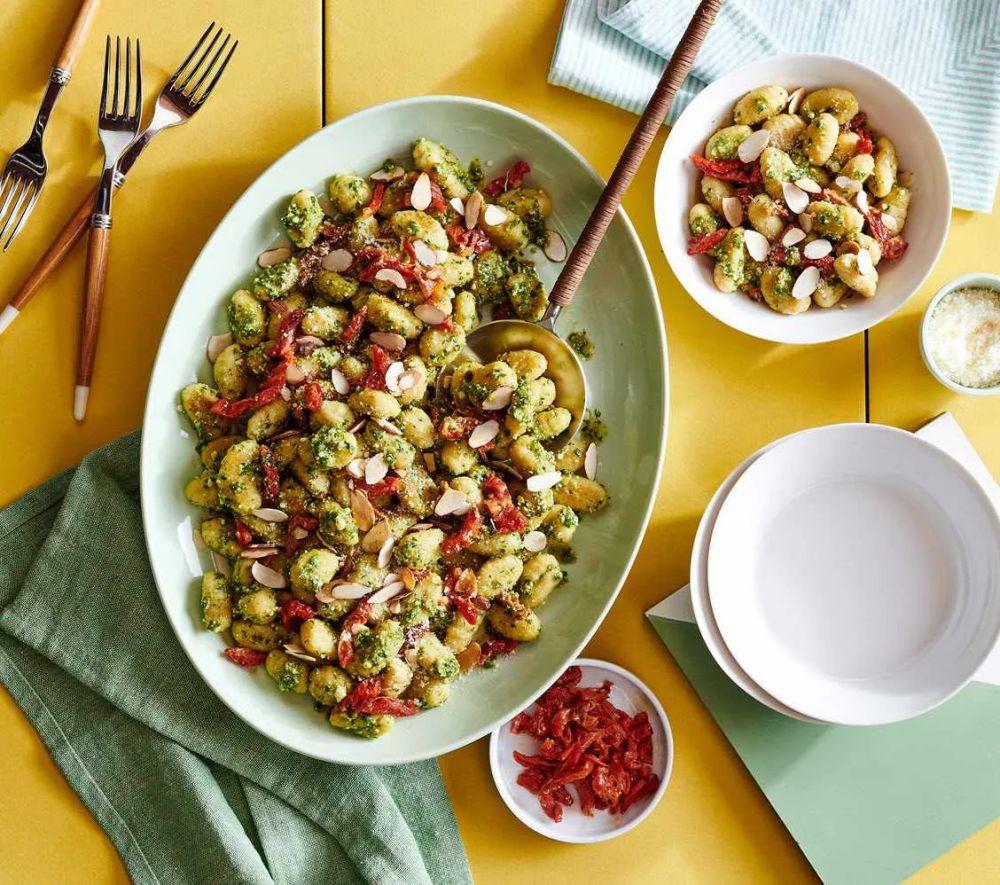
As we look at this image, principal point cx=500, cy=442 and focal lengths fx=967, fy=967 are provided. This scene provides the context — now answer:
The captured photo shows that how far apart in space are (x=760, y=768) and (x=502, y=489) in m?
0.52

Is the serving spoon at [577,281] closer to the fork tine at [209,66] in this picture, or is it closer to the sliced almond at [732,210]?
the sliced almond at [732,210]

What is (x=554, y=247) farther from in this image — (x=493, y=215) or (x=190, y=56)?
(x=190, y=56)

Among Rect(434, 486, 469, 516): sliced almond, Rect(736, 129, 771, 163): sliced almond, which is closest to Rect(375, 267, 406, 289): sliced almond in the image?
Rect(434, 486, 469, 516): sliced almond

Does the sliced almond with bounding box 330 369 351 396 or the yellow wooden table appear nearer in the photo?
the sliced almond with bounding box 330 369 351 396

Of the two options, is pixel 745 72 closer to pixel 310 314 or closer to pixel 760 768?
pixel 310 314

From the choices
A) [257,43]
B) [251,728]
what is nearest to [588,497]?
[251,728]

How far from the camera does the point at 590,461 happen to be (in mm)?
1200

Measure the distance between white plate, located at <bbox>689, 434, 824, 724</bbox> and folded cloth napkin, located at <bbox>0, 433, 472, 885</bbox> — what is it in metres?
0.42

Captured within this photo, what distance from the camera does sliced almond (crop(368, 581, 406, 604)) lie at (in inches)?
42.9

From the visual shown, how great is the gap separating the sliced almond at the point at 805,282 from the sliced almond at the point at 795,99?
201 mm

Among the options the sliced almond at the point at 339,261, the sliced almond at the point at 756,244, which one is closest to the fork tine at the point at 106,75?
the sliced almond at the point at 339,261

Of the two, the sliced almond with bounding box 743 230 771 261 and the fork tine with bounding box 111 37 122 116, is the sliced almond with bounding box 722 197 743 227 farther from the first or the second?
the fork tine with bounding box 111 37 122 116

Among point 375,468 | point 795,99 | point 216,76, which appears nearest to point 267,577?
point 375,468

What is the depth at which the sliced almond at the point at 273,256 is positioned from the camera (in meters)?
1.15
